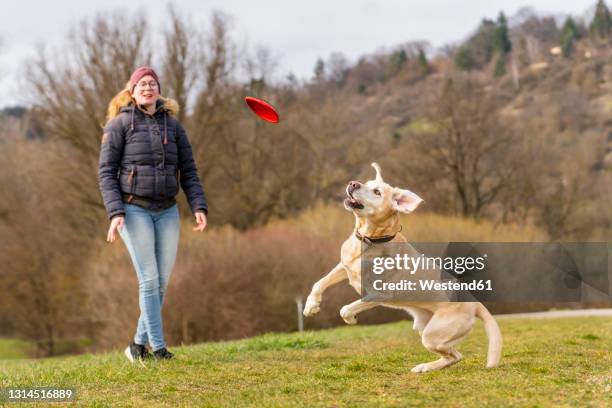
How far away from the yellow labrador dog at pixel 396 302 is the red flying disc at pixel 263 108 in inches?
59.4

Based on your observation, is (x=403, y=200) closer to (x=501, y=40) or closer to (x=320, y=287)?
(x=320, y=287)

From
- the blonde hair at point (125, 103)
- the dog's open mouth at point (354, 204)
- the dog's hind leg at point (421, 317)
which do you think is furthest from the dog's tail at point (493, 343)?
the blonde hair at point (125, 103)

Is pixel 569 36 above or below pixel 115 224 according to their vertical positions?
above

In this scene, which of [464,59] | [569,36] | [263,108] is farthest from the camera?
[569,36]

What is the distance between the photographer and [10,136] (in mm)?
48844

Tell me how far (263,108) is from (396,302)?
2.61 metres

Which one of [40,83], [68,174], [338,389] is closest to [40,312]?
[68,174]

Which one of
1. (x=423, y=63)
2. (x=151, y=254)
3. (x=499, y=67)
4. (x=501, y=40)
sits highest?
(x=501, y=40)

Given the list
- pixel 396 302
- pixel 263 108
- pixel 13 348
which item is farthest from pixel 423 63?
pixel 396 302

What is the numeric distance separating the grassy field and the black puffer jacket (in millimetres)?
1452

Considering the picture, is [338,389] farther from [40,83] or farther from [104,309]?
[40,83]

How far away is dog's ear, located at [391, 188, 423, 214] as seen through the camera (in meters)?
5.78

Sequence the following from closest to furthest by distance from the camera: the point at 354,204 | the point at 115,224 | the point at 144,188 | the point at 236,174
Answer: the point at 354,204
the point at 115,224
the point at 144,188
the point at 236,174

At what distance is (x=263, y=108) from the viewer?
734 centimetres
